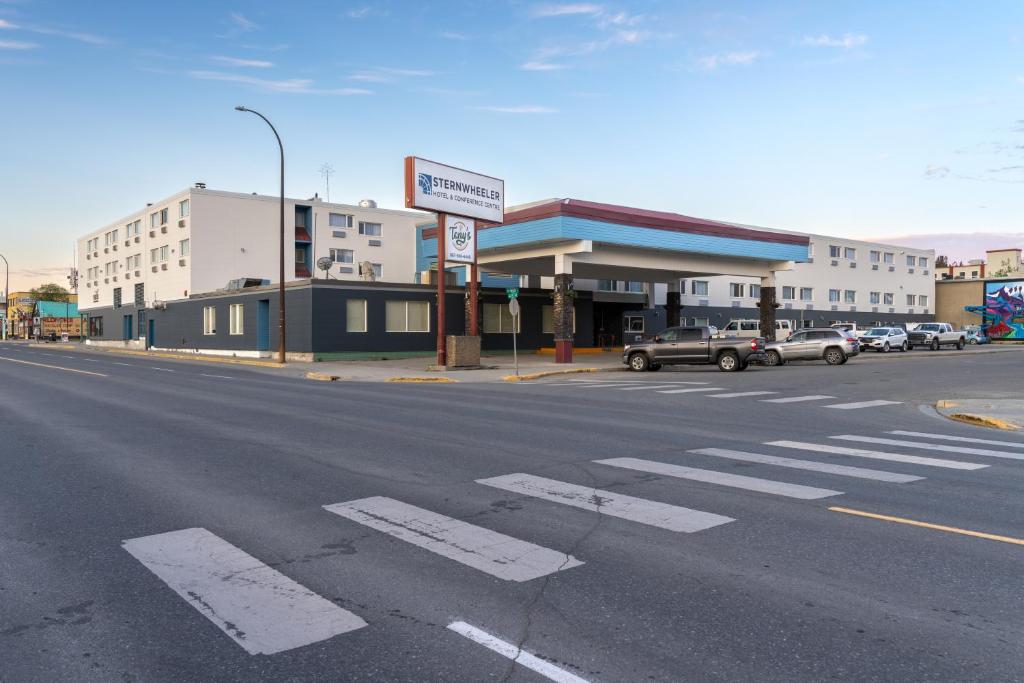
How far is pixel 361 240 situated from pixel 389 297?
74.6ft

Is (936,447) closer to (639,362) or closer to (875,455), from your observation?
(875,455)

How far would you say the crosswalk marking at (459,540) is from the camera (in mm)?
5020

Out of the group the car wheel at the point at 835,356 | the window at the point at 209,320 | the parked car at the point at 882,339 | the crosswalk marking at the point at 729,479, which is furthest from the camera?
the parked car at the point at 882,339

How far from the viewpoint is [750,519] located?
247 inches

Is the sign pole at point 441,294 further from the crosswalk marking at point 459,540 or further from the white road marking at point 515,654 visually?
the white road marking at point 515,654

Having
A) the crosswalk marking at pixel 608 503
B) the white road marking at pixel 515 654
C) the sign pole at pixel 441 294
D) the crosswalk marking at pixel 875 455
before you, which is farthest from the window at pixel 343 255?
the white road marking at pixel 515 654

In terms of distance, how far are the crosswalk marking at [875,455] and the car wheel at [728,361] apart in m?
18.1

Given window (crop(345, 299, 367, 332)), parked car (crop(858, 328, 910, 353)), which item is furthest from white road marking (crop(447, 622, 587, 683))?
parked car (crop(858, 328, 910, 353))

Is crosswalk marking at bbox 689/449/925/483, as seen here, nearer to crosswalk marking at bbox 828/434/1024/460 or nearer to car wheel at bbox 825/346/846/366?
crosswalk marking at bbox 828/434/1024/460

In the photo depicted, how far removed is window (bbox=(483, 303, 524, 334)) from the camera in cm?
4022

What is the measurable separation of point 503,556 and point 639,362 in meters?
25.3

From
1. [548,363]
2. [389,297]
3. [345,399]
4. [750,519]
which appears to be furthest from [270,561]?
[389,297]

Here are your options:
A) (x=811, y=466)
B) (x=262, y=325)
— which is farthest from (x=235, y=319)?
(x=811, y=466)

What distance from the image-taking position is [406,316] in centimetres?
3759
